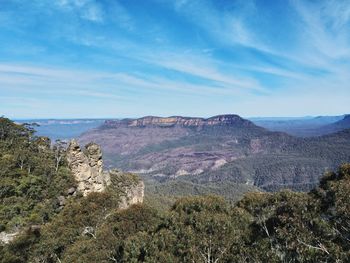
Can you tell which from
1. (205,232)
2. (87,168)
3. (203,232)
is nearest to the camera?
(203,232)

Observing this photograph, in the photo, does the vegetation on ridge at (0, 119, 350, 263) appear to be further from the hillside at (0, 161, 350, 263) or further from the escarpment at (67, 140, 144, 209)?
the escarpment at (67, 140, 144, 209)

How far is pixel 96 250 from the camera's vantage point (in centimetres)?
2705

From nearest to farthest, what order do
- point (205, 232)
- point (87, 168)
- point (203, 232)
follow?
point (203, 232)
point (205, 232)
point (87, 168)

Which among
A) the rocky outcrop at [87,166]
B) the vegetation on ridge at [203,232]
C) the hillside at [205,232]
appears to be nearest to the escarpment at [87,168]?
the rocky outcrop at [87,166]

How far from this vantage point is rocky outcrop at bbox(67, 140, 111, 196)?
5503cm

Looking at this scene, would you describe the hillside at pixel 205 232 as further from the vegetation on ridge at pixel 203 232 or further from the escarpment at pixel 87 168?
the escarpment at pixel 87 168

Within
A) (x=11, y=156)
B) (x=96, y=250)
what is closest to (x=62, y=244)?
(x=96, y=250)

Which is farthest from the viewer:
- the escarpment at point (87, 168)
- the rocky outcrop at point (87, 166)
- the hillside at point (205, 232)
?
the rocky outcrop at point (87, 166)

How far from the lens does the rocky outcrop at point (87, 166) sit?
55031 millimetres

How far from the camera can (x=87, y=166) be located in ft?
184

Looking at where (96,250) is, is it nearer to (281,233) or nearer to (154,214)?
(154,214)

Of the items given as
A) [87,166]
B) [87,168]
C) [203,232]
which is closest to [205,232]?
[203,232]

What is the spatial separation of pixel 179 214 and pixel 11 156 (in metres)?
35.7

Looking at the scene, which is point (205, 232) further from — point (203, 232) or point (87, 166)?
point (87, 166)
